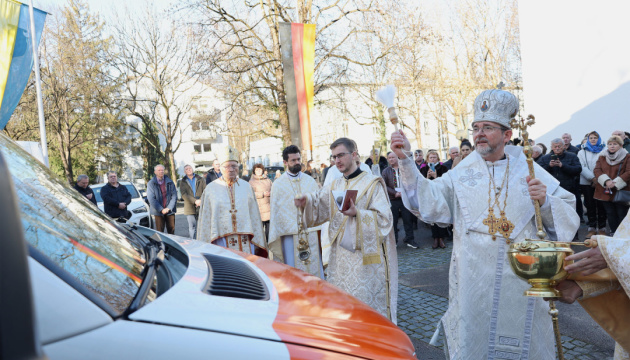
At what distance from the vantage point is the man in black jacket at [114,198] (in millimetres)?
10352

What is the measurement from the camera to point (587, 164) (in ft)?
31.9

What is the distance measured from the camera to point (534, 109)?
56.0 feet

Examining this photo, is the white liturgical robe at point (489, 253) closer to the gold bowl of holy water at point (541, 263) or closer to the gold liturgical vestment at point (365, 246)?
the gold bowl of holy water at point (541, 263)

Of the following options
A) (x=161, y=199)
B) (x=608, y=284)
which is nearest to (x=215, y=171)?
(x=161, y=199)

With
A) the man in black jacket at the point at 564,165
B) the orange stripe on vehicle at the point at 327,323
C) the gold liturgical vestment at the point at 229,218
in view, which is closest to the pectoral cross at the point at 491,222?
the orange stripe on vehicle at the point at 327,323

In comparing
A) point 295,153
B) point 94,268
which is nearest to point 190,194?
point 295,153

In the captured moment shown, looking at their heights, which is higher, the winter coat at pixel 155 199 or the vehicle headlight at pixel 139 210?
the winter coat at pixel 155 199

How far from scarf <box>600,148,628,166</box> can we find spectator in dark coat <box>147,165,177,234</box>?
894 centimetres

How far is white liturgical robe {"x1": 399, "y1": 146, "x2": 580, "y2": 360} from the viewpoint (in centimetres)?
313

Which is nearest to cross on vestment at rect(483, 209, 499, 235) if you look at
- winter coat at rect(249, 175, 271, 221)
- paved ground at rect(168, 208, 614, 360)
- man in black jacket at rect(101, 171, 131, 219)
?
paved ground at rect(168, 208, 614, 360)

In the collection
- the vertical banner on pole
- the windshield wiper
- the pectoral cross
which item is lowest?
the pectoral cross

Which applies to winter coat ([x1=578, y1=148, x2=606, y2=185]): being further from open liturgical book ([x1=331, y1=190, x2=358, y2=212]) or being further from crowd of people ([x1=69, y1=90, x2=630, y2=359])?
open liturgical book ([x1=331, y1=190, x2=358, y2=212])

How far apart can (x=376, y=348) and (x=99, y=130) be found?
3539cm

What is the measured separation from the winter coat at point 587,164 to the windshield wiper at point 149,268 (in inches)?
373
